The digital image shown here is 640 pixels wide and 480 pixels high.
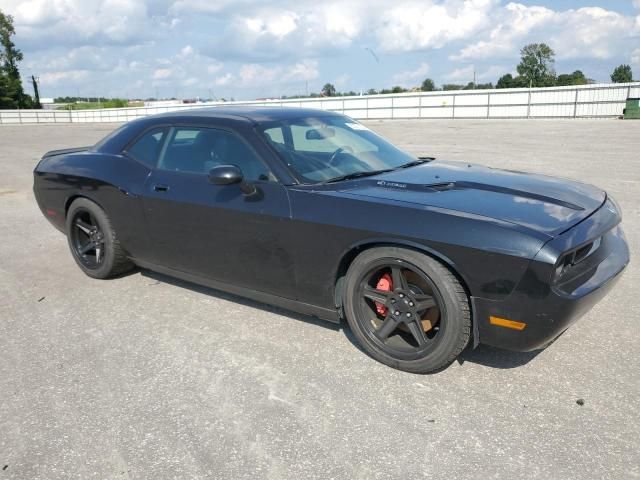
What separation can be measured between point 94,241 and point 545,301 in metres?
3.76

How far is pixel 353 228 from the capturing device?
3.08 meters

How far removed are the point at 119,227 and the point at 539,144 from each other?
1437 centimetres

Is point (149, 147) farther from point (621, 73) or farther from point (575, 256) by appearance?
point (621, 73)

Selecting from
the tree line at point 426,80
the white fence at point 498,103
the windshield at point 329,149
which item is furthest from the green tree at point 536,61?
the windshield at point 329,149

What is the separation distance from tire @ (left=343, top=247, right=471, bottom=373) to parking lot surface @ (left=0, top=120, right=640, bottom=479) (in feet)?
0.45

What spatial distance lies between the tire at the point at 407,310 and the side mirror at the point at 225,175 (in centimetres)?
93

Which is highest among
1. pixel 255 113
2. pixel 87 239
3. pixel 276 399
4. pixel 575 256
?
pixel 255 113

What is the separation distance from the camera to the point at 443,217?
2832 mm

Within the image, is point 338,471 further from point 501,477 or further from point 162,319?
point 162,319

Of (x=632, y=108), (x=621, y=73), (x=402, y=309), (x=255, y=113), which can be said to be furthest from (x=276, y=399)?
(x=621, y=73)

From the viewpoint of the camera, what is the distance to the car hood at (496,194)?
2842 mm

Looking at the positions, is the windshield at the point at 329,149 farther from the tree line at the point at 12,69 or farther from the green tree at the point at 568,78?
the green tree at the point at 568,78

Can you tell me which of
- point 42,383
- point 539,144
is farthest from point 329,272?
point 539,144

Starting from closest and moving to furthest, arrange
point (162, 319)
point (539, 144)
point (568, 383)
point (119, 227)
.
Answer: point (568, 383) < point (162, 319) < point (119, 227) < point (539, 144)
